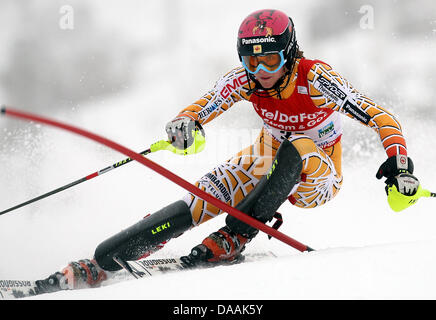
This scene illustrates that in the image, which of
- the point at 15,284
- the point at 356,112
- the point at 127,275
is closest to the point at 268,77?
the point at 356,112

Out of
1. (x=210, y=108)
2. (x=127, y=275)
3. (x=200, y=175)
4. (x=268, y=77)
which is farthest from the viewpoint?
(x=200, y=175)

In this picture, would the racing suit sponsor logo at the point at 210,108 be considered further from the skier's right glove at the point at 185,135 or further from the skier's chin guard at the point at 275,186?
the skier's chin guard at the point at 275,186

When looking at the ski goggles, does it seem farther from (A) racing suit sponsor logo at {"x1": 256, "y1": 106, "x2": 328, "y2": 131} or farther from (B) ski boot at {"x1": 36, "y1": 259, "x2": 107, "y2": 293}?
(B) ski boot at {"x1": 36, "y1": 259, "x2": 107, "y2": 293}

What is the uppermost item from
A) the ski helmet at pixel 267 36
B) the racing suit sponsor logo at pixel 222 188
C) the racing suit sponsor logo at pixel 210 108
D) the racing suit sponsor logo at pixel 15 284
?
the ski helmet at pixel 267 36

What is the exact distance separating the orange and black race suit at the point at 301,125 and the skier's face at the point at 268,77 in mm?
54

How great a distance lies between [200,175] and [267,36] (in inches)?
108

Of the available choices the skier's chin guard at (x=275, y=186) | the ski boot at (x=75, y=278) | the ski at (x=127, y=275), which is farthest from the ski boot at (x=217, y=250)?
the ski boot at (x=75, y=278)

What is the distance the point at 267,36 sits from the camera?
9.17 ft

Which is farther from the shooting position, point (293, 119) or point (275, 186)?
point (293, 119)

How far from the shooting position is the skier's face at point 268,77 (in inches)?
114

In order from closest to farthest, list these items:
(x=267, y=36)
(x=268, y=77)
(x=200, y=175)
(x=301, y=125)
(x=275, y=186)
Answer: (x=275, y=186)
(x=267, y=36)
(x=268, y=77)
(x=301, y=125)
(x=200, y=175)

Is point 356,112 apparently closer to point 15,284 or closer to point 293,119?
point 293,119

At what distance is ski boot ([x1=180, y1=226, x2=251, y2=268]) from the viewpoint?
2.87 meters

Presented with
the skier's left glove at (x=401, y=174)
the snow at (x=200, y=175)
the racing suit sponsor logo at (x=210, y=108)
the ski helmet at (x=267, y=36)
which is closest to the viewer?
the snow at (x=200, y=175)
